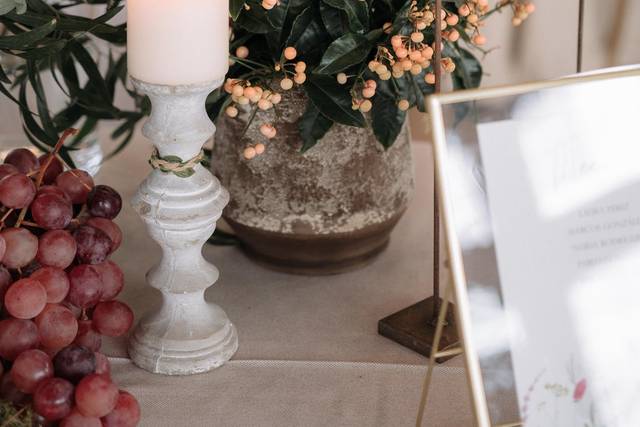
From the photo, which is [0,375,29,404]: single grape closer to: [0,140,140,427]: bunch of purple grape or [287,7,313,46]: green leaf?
[0,140,140,427]: bunch of purple grape

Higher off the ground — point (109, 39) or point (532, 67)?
point (109, 39)

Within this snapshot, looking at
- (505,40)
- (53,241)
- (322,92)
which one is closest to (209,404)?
(53,241)

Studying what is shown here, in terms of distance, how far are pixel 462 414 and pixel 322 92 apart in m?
0.31

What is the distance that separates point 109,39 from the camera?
980mm

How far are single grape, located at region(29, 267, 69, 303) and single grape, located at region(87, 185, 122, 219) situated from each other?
0.09 metres

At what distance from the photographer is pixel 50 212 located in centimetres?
75

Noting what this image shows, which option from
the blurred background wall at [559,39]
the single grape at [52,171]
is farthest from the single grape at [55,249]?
the blurred background wall at [559,39]

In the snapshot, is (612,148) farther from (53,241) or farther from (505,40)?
(505,40)

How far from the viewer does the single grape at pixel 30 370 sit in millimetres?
662

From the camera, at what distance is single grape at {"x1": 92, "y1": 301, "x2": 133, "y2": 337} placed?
80cm

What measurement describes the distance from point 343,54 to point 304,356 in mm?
274

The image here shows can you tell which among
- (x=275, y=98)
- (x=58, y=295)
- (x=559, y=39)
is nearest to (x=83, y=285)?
(x=58, y=295)

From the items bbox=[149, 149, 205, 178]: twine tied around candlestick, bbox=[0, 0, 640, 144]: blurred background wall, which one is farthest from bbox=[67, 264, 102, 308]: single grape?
bbox=[0, 0, 640, 144]: blurred background wall

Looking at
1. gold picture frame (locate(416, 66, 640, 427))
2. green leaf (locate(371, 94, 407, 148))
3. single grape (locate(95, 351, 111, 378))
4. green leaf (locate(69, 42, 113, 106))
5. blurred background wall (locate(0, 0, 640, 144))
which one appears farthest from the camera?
blurred background wall (locate(0, 0, 640, 144))
